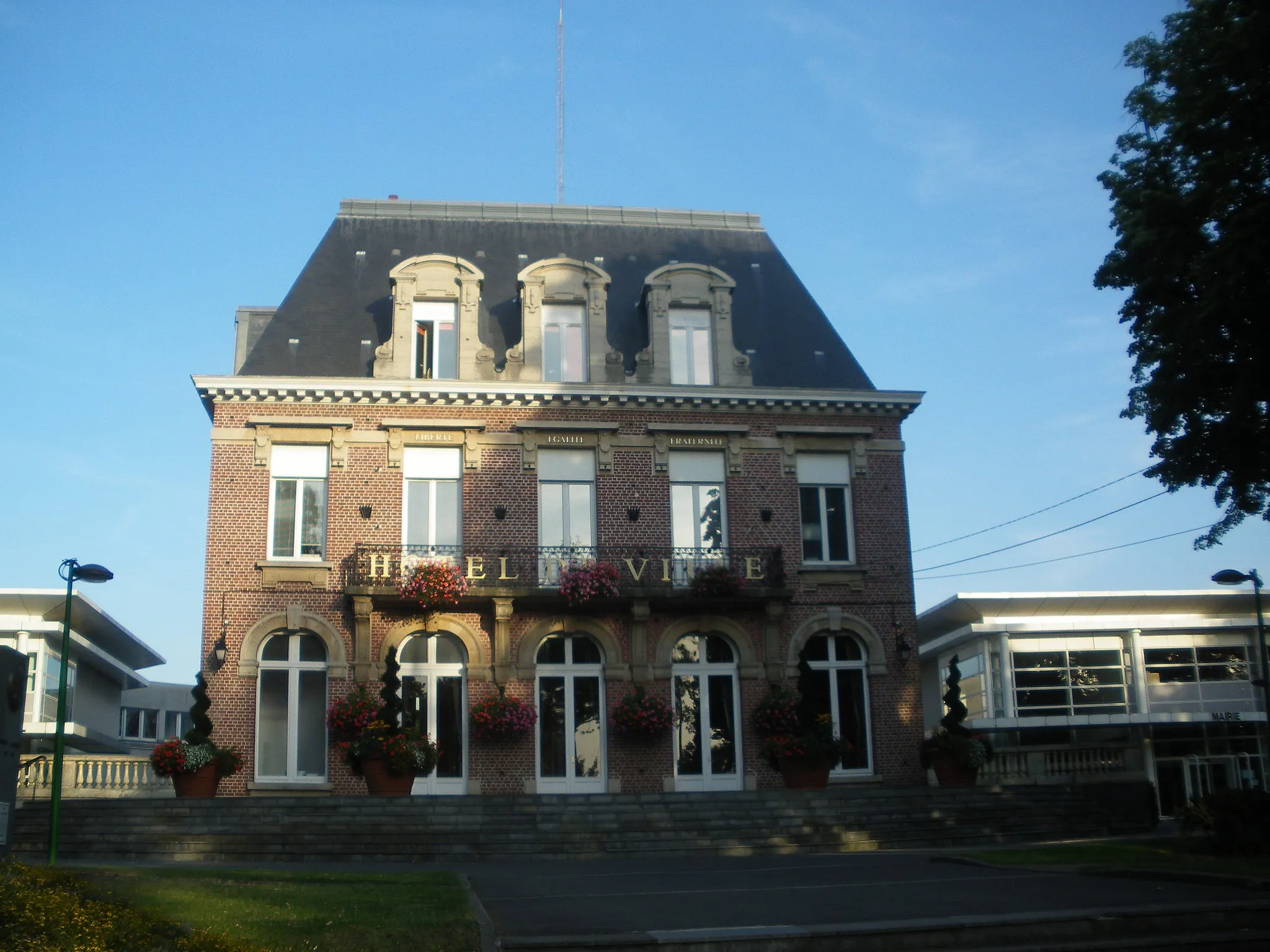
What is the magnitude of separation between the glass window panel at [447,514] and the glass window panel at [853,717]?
8.24 meters

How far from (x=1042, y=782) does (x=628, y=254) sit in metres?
14.6

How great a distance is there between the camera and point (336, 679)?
82.3ft

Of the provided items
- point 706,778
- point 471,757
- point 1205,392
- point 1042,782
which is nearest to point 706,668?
point 706,778

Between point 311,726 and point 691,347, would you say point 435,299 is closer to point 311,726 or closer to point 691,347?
point 691,347

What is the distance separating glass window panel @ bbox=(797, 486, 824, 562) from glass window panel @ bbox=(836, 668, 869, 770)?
2439 mm

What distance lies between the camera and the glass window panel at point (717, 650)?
26.6 metres

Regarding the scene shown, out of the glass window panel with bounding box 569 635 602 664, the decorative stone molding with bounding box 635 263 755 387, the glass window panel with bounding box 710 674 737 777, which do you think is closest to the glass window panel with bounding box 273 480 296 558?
the glass window panel with bounding box 569 635 602 664

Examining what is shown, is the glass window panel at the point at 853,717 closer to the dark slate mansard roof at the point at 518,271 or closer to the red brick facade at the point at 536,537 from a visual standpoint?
the red brick facade at the point at 536,537

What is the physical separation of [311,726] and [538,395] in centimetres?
780

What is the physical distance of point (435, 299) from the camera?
27.5 m

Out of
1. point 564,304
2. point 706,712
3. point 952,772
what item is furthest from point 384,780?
point 564,304

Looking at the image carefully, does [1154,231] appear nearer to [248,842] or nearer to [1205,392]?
[1205,392]

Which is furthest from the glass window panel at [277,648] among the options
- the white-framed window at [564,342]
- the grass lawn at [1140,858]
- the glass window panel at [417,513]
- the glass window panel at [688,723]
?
the grass lawn at [1140,858]

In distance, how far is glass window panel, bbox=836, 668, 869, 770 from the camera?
1048 inches
